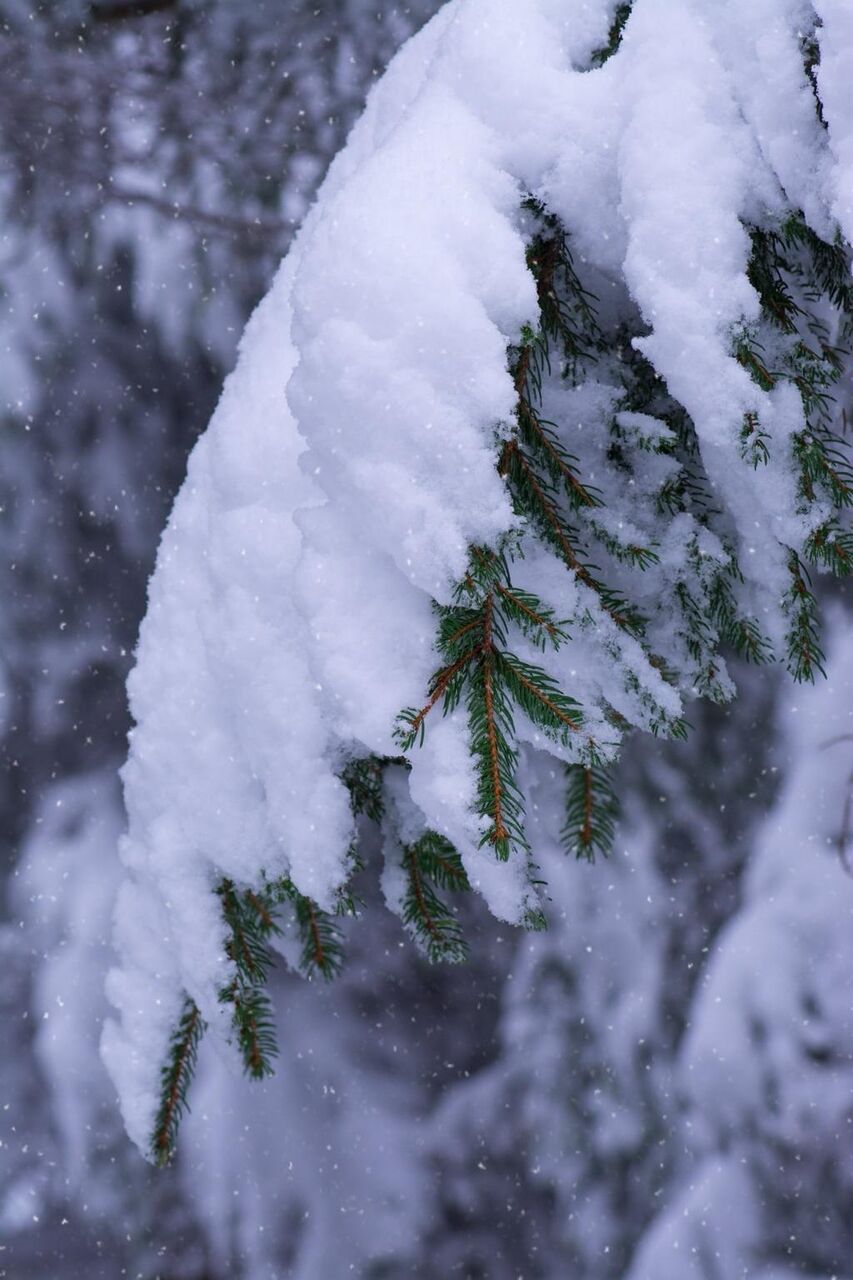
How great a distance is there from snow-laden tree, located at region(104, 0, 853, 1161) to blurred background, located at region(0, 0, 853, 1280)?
1.40m

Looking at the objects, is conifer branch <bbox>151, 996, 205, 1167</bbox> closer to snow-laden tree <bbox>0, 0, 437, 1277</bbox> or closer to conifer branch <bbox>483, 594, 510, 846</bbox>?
conifer branch <bbox>483, 594, 510, 846</bbox>

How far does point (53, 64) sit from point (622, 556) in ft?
7.75

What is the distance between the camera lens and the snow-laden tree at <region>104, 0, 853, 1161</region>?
93 cm

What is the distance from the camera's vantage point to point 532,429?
1046mm

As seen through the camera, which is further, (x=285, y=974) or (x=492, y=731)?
(x=285, y=974)

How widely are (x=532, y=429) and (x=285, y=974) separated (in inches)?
86.6

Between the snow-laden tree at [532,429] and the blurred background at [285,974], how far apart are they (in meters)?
1.40

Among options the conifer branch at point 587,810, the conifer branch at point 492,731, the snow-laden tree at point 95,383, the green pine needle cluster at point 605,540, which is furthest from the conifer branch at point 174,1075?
the snow-laden tree at point 95,383

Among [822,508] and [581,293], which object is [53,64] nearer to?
[581,293]

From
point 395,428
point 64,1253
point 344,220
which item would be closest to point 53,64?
point 344,220

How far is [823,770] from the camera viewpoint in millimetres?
2867

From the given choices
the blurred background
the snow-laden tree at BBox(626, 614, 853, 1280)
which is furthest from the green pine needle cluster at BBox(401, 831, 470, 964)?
the snow-laden tree at BBox(626, 614, 853, 1280)

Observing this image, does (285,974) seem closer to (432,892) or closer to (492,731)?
(432,892)

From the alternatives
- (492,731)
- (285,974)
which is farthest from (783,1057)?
(492,731)
